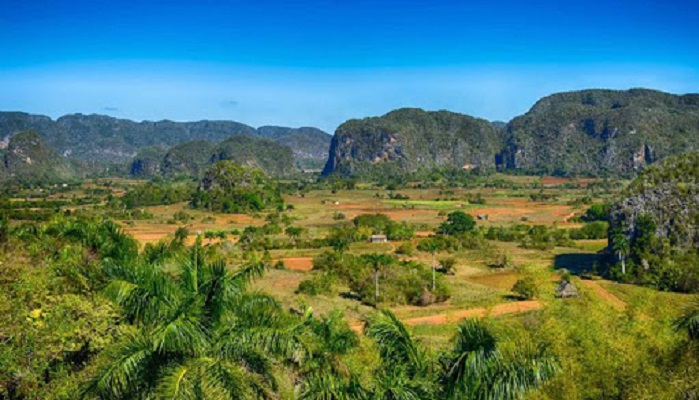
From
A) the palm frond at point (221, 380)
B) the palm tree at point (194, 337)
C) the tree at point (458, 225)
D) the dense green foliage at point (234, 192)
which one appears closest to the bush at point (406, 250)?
the tree at point (458, 225)

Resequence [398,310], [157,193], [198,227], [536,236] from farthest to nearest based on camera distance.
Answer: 1. [157,193]
2. [198,227]
3. [536,236]
4. [398,310]

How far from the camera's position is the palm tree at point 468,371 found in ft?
28.3

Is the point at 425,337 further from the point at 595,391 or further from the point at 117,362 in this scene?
the point at 117,362

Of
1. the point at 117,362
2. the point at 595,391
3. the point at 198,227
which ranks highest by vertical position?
the point at 117,362

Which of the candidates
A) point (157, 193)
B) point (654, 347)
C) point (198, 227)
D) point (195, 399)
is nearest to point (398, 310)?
point (654, 347)

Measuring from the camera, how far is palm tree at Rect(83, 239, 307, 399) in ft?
27.1

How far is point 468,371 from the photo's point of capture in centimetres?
876

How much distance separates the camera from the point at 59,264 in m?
15.2

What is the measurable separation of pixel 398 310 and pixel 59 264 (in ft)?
70.1

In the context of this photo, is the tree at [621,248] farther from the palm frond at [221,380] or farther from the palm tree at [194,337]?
the palm frond at [221,380]

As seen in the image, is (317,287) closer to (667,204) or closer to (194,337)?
(667,204)

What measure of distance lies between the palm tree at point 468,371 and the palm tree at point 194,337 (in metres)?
1.83

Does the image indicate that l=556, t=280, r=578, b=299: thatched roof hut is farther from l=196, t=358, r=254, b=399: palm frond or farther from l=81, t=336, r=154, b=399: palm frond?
l=81, t=336, r=154, b=399: palm frond

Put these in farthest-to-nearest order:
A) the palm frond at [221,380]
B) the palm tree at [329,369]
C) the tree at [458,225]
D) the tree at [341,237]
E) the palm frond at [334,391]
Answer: the tree at [458,225] → the tree at [341,237] → the palm tree at [329,369] → the palm frond at [334,391] → the palm frond at [221,380]
